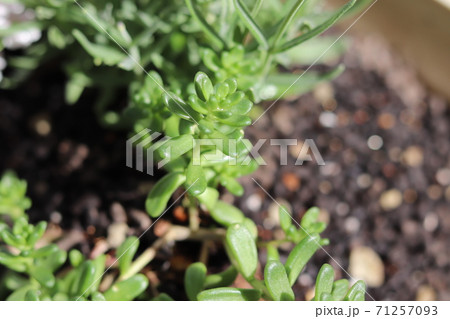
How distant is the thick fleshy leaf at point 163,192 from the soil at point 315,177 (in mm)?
198

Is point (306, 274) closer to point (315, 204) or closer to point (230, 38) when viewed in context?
point (315, 204)

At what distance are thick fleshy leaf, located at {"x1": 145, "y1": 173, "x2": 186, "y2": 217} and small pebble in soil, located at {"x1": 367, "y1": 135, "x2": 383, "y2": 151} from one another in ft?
2.12

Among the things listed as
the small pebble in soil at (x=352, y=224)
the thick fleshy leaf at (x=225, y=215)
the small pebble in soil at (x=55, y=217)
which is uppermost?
the thick fleshy leaf at (x=225, y=215)

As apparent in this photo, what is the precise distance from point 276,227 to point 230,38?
1.46 feet

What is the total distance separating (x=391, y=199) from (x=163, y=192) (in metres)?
0.66

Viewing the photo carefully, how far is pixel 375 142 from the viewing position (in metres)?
1.33

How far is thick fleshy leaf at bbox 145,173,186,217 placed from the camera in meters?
0.84

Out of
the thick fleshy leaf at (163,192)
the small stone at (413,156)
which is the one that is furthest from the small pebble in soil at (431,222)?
the thick fleshy leaf at (163,192)

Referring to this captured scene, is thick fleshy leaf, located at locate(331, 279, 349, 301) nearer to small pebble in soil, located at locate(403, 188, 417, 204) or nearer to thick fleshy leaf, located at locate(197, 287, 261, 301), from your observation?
thick fleshy leaf, located at locate(197, 287, 261, 301)

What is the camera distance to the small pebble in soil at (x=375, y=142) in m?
1.32

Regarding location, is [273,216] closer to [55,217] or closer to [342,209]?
[342,209]

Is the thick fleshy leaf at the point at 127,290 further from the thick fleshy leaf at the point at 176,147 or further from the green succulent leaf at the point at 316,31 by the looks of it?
the green succulent leaf at the point at 316,31

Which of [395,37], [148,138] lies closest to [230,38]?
[148,138]

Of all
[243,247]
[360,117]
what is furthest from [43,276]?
[360,117]
